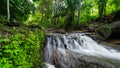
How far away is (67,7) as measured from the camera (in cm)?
1725

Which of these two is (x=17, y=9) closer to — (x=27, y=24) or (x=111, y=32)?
(x=27, y=24)

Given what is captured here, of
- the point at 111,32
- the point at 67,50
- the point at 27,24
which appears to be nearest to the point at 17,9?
the point at 27,24

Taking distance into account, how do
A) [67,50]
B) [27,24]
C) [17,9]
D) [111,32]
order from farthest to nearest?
[27,24] < [17,9] < [111,32] < [67,50]

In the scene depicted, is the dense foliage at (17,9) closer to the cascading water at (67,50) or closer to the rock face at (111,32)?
the cascading water at (67,50)

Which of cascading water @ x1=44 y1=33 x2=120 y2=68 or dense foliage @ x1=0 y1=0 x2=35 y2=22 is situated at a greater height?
dense foliage @ x1=0 y1=0 x2=35 y2=22

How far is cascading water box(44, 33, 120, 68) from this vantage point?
20.6ft

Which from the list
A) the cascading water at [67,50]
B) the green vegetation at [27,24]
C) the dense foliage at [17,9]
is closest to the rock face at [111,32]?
the cascading water at [67,50]

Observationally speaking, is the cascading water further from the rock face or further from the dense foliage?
the dense foliage

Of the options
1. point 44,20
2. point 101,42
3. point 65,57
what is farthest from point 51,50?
point 44,20

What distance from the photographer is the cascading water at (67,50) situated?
628cm

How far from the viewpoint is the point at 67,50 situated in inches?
311

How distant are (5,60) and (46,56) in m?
3.98

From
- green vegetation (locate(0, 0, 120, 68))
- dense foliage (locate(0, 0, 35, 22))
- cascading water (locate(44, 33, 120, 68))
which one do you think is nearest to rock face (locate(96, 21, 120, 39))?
cascading water (locate(44, 33, 120, 68))

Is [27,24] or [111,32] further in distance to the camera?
[27,24]
